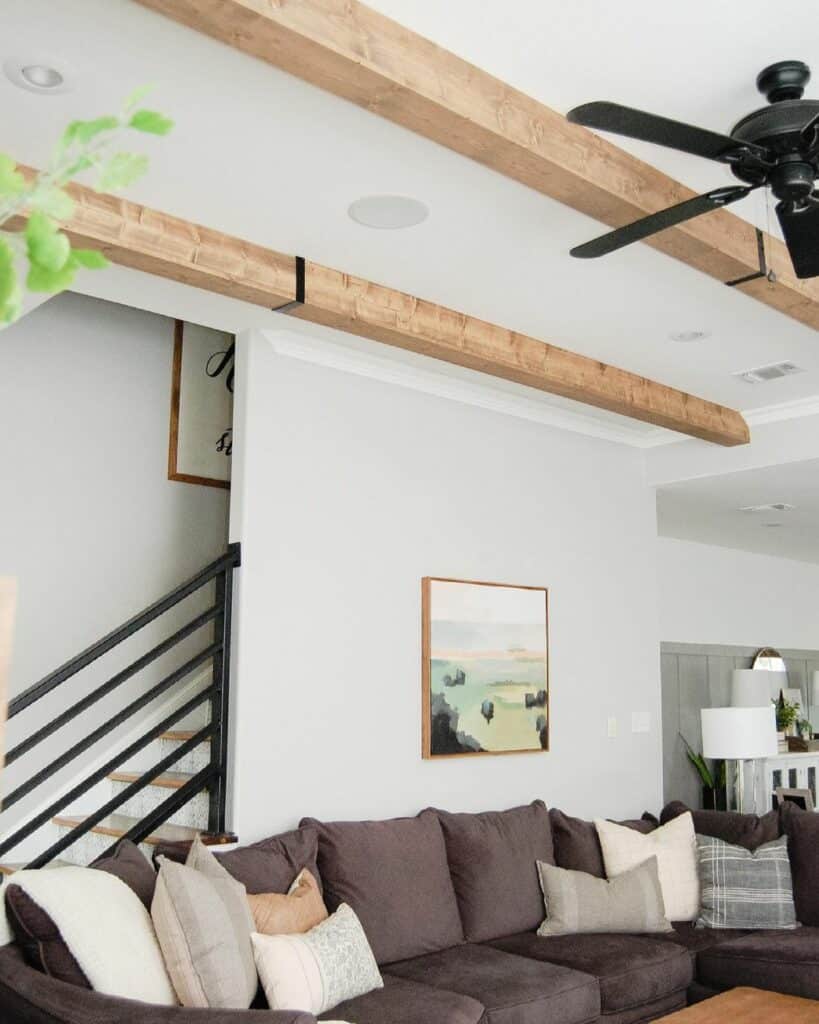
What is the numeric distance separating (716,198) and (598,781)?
3549mm

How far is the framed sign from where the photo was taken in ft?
17.5

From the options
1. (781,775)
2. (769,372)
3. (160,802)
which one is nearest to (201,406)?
(160,802)

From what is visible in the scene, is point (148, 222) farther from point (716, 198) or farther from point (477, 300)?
point (716, 198)

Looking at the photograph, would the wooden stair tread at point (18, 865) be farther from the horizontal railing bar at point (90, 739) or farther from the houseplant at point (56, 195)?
the houseplant at point (56, 195)

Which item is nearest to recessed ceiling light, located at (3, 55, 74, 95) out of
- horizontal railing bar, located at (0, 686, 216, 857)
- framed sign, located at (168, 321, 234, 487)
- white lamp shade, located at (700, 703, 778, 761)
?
horizontal railing bar, located at (0, 686, 216, 857)

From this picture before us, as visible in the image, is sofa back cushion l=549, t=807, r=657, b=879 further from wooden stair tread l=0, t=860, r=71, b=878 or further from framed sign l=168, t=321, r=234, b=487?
framed sign l=168, t=321, r=234, b=487

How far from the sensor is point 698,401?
5.22 m

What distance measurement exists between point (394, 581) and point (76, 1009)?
234 centimetres

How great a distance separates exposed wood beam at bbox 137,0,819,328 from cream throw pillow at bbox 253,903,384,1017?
227cm

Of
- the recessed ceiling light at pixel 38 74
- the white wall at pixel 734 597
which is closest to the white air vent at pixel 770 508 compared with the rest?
the white wall at pixel 734 597

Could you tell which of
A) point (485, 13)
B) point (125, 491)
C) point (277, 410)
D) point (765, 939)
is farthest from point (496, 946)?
point (485, 13)

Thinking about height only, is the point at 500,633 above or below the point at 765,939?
above

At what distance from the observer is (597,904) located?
14.2 ft

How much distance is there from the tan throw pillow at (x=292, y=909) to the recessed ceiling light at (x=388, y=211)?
214 cm
